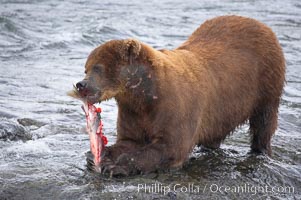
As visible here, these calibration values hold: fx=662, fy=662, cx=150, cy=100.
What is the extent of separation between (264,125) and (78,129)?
2005 mm

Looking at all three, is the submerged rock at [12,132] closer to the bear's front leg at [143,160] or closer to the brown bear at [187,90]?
the brown bear at [187,90]

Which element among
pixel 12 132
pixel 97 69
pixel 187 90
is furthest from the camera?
pixel 12 132

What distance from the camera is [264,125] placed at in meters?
6.85

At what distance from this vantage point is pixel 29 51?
12617 millimetres

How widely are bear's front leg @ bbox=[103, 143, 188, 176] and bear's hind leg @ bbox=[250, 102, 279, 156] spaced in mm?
1533

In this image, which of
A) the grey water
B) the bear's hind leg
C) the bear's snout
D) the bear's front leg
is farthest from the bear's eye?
the bear's hind leg

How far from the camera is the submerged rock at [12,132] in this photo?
6.58 m

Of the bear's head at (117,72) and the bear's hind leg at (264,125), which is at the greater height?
the bear's head at (117,72)

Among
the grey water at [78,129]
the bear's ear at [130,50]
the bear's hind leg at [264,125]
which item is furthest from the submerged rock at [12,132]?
the bear's hind leg at [264,125]

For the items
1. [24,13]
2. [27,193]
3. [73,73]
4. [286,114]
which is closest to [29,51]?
[73,73]

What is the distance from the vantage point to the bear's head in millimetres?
5387

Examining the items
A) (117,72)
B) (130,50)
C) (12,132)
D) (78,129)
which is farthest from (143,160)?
(78,129)

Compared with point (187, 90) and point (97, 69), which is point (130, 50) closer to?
point (97, 69)

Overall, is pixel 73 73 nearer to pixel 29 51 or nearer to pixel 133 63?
pixel 29 51
